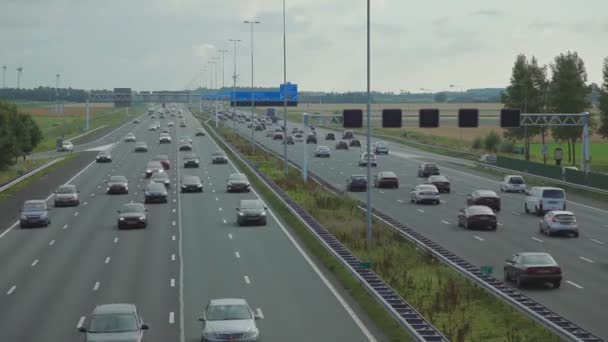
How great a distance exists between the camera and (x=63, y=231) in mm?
54000

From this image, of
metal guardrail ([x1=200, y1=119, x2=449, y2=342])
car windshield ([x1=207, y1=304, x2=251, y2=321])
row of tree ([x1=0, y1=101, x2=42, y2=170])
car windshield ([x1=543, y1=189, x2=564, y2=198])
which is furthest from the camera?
row of tree ([x1=0, y1=101, x2=42, y2=170])

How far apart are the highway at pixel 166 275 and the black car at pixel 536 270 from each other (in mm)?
5709

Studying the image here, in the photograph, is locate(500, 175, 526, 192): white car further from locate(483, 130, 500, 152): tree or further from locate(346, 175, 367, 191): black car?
locate(483, 130, 500, 152): tree

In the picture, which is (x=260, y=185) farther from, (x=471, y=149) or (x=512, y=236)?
(x=471, y=149)

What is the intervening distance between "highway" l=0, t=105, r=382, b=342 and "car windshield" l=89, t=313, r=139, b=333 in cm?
233

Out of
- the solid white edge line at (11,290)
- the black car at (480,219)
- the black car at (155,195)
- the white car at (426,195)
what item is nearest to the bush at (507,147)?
the white car at (426,195)

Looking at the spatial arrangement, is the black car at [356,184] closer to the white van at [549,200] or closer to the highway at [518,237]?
the highway at [518,237]

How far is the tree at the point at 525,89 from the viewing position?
425 feet

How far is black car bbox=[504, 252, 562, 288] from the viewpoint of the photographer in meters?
33.5

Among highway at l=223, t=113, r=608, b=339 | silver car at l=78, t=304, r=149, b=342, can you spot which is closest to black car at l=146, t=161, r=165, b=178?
highway at l=223, t=113, r=608, b=339

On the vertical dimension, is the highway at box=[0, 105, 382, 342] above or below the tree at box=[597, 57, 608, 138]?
below

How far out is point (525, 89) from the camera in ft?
424

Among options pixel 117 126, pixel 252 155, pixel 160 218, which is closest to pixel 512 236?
pixel 160 218

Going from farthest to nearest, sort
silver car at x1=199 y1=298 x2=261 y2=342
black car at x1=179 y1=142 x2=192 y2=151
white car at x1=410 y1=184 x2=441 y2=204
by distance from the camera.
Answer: black car at x1=179 y1=142 x2=192 y2=151 → white car at x1=410 y1=184 x2=441 y2=204 → silver car at x1=199 y1=298 x2=261 y2=342
